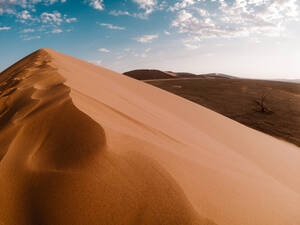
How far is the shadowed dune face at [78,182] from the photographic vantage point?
2.64 ft

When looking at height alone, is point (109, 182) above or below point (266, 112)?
above

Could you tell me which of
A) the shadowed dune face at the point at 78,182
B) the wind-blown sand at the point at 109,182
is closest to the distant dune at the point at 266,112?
the wind-blown sand at the point at 109,182

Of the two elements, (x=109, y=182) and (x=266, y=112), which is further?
(x=266, y=112)

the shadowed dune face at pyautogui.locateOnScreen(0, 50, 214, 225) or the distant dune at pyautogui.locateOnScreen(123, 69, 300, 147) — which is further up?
the shadowed dune face at pyautogui.locateOnScreen(0, 50, 214, 225)

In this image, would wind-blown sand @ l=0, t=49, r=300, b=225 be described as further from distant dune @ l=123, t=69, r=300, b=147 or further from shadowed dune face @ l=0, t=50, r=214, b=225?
distant dune @ l=123, t=69, r=300, b=147

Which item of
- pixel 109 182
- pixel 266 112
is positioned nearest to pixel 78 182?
pixel 109 182

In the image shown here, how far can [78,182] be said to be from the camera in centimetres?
91

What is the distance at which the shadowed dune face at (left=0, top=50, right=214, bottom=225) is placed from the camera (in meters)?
0.81

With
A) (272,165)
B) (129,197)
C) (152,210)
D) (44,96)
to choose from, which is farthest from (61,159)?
(272,165)

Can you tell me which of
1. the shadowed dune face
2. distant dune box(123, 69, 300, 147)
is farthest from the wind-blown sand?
distant dune box(123, 69, 300, 147)

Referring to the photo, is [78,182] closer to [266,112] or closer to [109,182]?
[109,182]

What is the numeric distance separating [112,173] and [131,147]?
0.95 feet

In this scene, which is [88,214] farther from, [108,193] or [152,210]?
[152,210]

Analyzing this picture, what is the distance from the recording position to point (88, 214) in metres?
0.80
